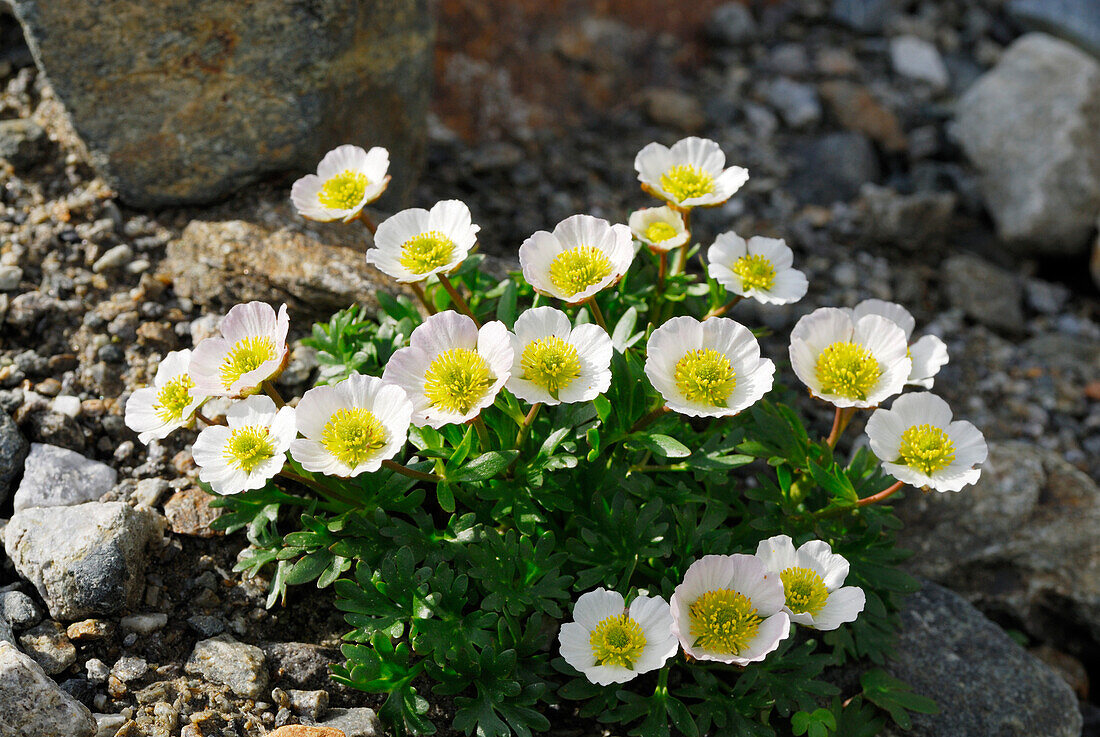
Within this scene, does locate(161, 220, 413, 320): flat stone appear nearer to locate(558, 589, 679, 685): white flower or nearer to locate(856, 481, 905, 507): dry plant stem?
locate(558, 589, 679, 685): white flower

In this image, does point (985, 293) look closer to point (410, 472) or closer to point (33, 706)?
point (410, 472)

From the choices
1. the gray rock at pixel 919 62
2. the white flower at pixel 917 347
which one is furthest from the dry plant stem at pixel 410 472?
the gray rock at pixel 919 62

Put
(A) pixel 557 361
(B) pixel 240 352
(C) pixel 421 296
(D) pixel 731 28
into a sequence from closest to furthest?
(A) pixel 557 361 < (B) pixel 240 352 < (C) pixel 421 296 < (D) pixel 731 28

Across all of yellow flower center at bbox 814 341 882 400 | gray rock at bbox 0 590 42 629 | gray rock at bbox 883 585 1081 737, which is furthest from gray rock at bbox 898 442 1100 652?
gray rock at bbox 0 590 42 629

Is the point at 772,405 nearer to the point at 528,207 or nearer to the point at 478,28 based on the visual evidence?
the point at 528,207

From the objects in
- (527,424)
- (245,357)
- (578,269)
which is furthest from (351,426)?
(578,269)
